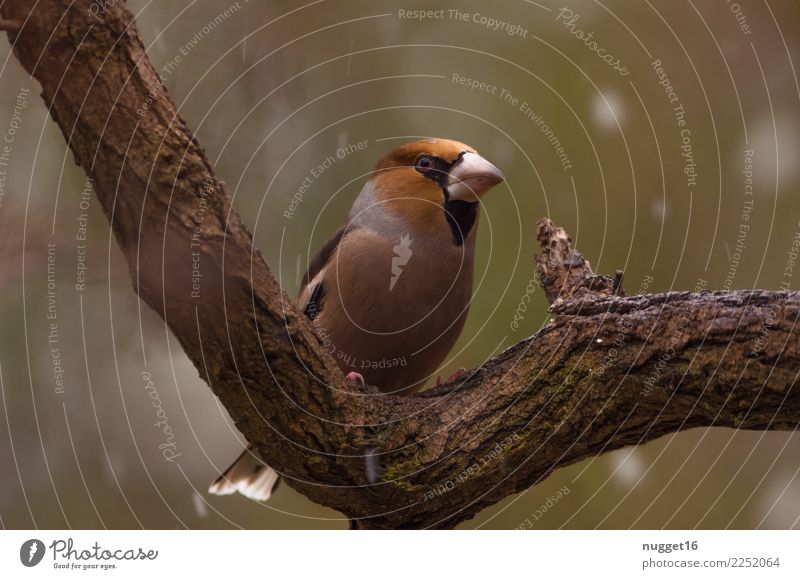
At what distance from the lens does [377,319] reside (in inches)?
176

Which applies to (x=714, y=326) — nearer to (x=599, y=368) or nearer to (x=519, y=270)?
(x=599, y=368)

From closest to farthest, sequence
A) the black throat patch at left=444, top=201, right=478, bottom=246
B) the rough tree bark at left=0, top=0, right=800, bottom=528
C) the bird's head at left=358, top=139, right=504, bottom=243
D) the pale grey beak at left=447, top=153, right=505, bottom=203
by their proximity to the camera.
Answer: the rough tree bark at left=0, top=0, right=800, bottom=528 < the pale grey beak at left=447, top=153, right=505, bottom=203 < the bird's head at left=358, top=139, right=504, bottom=243 < the black throat patch at left=444, top=201, right=478, bottom=246

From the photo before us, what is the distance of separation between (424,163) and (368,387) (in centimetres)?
147

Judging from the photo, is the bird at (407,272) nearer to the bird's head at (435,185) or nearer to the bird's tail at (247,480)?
the bird's head at (435,185)

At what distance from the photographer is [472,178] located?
4.46 meters

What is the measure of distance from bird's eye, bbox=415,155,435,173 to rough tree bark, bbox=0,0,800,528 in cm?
89

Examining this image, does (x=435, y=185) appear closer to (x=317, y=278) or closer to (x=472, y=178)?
(x=472, y=178)

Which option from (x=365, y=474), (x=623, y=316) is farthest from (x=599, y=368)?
(x=365, y=474)

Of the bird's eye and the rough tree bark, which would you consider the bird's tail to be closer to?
the rough tree bark

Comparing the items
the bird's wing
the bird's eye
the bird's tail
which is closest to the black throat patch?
the bird's eye

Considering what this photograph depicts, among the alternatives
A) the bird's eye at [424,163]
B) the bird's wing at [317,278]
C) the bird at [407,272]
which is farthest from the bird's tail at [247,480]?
the bird's eye at [424,163]

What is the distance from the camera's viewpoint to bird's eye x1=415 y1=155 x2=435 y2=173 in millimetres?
4656

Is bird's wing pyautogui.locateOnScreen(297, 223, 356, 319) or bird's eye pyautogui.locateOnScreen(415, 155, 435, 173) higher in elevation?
bird's eye pyautogui.locateOnScreen(415, 155, 435, 173)
